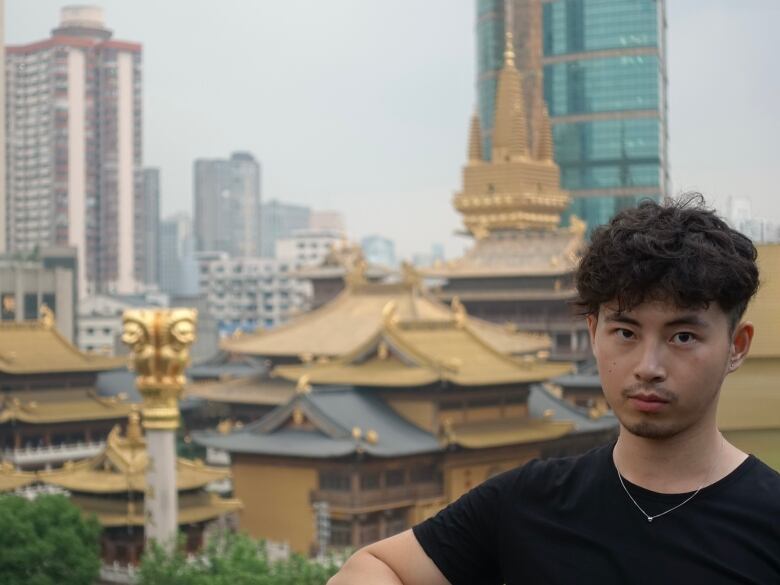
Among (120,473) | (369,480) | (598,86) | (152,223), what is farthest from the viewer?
(152,223)

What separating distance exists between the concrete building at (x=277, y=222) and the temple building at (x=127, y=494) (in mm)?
126395

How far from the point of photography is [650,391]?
2975 mm

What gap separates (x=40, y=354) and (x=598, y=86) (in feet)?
125

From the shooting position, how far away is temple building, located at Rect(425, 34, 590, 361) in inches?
1983

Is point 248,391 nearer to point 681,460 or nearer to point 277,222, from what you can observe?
point 681,460

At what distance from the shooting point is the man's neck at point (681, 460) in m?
3.02

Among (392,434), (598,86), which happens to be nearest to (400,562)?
(392,434)

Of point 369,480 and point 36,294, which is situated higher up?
point 36,294

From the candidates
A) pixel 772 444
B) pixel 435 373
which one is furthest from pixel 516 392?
pixel 772 444

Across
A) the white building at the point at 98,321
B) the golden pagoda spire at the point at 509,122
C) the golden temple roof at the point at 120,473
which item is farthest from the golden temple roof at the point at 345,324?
the white building at the point at 98,321

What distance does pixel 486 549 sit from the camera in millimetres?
3193

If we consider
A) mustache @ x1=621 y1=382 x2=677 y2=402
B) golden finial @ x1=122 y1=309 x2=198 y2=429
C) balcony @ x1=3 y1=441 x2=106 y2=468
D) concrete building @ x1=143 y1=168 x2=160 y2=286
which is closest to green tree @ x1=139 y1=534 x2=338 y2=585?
golden finial @ x1=122 y1=309 x2=198 y2=429

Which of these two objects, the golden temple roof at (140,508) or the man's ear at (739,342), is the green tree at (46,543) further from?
the man's ear at (739,342)

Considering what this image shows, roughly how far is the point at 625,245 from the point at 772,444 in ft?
10.6
